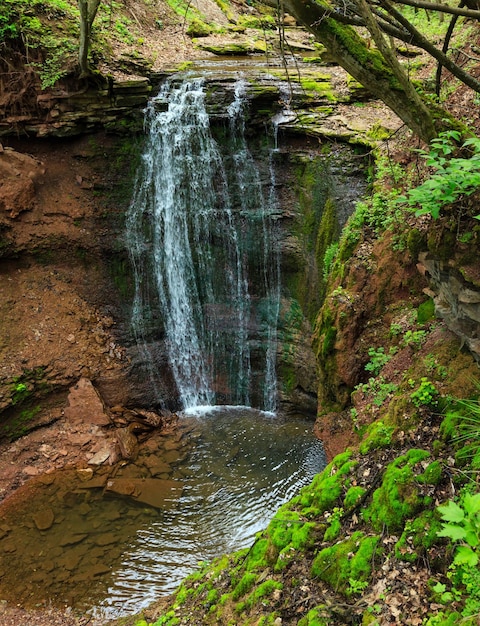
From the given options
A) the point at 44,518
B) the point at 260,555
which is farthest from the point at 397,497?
the point at 44,518

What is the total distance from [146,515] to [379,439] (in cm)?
486

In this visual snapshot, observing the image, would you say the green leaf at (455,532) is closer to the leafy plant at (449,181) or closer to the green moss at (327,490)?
the leafy plant at (449,181)

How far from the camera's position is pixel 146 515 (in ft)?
23.1

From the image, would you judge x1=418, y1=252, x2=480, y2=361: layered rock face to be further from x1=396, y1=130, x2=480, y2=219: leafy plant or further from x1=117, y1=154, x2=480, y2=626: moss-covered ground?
x1=396, y1=130, x2=480, y2=219: leafy plant

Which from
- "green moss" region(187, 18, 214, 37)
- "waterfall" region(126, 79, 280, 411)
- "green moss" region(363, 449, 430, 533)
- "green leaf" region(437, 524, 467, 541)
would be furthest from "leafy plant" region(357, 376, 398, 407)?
"green moss" region(187, 18, 214, 37)

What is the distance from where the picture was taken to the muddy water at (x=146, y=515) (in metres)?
5.94

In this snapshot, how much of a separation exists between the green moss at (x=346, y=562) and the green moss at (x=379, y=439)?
749 millimetres

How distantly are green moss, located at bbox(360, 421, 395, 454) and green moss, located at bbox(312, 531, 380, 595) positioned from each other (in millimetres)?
749

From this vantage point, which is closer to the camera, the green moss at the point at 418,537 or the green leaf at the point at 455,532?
the green leaf at the point at 455,532

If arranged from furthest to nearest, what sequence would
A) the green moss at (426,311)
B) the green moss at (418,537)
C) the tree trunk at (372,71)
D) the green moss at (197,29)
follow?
the green moss at (197,29) < the green moss at (426,311) < the tree trunk at (372,71) < the green moss at (418,537)

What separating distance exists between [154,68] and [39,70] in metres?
2.63

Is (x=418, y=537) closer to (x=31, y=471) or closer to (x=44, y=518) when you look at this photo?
(x=44, y=518)

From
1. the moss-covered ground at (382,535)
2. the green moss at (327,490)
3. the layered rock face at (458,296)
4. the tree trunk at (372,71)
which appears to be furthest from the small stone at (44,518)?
the tree trunk at (372,71)

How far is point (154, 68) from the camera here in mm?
10438
